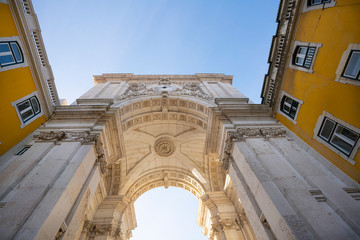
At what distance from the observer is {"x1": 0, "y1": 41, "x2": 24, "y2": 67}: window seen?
8.75m

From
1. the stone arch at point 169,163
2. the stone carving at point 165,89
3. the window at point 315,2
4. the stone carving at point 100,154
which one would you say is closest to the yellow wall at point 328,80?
the window at point 315,2

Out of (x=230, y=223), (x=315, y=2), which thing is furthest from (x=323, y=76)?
(x=230, y=223)

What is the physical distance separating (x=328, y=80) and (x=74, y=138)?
42.5 ft

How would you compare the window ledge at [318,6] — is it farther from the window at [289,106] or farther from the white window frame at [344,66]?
the window at [289,106]

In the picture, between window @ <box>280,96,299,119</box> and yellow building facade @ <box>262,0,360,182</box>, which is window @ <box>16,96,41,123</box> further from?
window @ <box>280,96,299,119</box>

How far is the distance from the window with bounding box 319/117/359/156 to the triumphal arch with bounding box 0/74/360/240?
956 mm

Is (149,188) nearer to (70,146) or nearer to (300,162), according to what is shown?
(70,146)

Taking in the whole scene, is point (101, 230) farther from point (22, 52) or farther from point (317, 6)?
point (317, 6)

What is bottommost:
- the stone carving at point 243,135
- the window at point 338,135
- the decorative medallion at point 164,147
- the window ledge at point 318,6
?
the decorative medallion at point 164,147

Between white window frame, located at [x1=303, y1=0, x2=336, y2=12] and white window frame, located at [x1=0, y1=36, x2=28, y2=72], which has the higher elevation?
white window frame, located at [x1=303, y1=0, x2=336, y2=12]

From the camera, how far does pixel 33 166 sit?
8500mm

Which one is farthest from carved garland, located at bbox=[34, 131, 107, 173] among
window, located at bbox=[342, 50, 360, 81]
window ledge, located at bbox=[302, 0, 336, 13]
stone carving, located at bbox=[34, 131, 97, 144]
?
window ledge, located at bbox=[302, 0, 336, 13]

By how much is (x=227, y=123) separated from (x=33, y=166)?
10691 mm

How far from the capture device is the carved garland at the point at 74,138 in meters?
10.2
